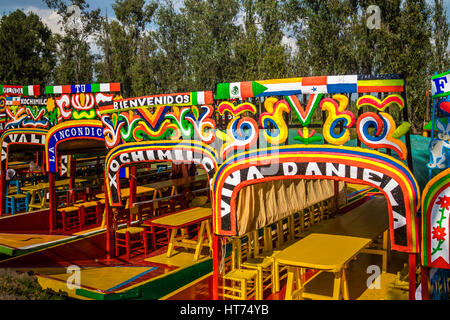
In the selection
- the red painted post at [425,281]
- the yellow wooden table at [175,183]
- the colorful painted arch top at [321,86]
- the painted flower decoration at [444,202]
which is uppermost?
the colorful painted arch top at [321,86]

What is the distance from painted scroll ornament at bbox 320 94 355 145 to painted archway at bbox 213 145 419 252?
0.13m

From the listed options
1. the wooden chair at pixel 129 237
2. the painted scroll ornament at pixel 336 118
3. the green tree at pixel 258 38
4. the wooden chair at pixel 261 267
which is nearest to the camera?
the painted scroll ornament at pixel 336 118

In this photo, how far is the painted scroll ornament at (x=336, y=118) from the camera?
5.71m

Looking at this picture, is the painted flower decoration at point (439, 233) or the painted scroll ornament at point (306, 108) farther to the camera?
the painted scroll ornament at point (306, 108)

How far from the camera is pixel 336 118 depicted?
225 inches

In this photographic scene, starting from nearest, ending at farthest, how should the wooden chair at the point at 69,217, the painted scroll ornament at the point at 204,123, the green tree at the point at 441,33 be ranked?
the painted scroll ornament at the point at 204,123 < the wooden chair at the point at 69,217 < the green tree at the point at 441,33

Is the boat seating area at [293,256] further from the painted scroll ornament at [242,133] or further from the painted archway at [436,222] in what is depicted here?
the painted scroll ornament at [242,133]

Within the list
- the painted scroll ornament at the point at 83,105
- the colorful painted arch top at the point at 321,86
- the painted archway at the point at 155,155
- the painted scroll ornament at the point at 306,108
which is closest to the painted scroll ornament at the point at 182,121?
the painted archway at the point at 155,155

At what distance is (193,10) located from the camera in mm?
40188

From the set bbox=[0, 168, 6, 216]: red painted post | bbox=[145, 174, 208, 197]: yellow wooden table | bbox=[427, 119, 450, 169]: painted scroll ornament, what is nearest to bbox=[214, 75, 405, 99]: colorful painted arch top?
bbox=[427, 119, 450, 169]: painted scroll ornament

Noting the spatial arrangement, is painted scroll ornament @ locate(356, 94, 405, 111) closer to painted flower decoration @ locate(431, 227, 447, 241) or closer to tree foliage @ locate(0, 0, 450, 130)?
painted flower decoration @ locate(431, 227, 447, 241)

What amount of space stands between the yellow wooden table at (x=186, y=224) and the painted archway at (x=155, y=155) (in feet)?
4.14

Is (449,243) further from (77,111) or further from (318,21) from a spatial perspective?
(318,21)
